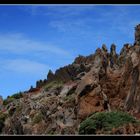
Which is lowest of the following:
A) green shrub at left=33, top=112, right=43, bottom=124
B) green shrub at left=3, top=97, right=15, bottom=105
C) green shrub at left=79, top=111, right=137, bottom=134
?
green shrub at left=79, top=111, right=137, bottom=134

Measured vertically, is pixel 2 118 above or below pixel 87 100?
below

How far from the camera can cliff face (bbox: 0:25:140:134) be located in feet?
69.2

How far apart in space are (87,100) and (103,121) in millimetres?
2304

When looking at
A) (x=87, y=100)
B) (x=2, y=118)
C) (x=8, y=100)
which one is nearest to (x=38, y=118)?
(x=2, y=118)

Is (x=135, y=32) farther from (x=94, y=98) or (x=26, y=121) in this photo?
(x=26, y=121)

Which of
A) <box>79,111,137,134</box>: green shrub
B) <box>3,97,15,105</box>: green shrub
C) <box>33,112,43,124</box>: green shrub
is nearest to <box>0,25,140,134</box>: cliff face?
<box>33,112,43,124</box>: green shrub

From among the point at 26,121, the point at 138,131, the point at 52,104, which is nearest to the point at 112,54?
the point at 52,104

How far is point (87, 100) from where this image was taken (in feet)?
69.7

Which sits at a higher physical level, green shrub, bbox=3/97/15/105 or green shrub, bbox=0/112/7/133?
green shrub, bbox=3/97/15/105

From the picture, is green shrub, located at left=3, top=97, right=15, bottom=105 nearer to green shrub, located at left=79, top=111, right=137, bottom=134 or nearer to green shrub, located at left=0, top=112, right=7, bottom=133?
green shrub, located at left=0, top=112, right=7, bottom=133

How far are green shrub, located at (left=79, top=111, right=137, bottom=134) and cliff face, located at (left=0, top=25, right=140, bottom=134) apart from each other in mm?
604

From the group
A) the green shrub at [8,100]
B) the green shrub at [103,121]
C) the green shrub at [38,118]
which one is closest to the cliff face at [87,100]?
the green shrub at [38,118]

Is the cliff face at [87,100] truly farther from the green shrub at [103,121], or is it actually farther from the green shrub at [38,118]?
the green shrub at [103,121]

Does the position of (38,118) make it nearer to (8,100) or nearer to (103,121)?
(103,121)
